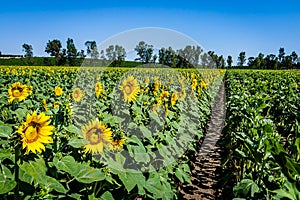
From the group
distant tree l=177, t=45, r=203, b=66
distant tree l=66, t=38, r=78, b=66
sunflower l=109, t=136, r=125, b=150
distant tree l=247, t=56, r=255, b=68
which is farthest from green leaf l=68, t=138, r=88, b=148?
distant tree l=247, t=56, r=255, b=68

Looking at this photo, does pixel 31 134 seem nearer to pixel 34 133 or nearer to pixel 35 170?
pixel 34 133

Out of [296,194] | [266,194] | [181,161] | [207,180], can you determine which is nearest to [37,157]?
[296,194]

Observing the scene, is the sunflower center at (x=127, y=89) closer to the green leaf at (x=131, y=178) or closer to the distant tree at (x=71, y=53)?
the green leaf at (x=131, y=178)

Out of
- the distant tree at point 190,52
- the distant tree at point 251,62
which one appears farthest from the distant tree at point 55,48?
the distant tree at point 251,62

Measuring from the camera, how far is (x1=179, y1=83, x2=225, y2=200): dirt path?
15.1ft

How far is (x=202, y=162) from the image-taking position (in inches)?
241

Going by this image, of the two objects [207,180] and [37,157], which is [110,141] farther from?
[207,180]

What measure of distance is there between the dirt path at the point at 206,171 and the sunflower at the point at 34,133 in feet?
9.60

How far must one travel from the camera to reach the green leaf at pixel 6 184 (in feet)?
5.30

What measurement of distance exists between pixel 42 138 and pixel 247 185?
1373 millimetres

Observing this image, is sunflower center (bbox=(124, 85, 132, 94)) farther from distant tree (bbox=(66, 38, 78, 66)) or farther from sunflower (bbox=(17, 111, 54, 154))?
distant tree (bbox=(66, 38, 78, 66))

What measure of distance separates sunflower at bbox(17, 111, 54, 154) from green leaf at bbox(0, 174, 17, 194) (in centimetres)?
18

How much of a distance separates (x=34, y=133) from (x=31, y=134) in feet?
0.06

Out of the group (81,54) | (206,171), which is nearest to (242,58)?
(81,54)
